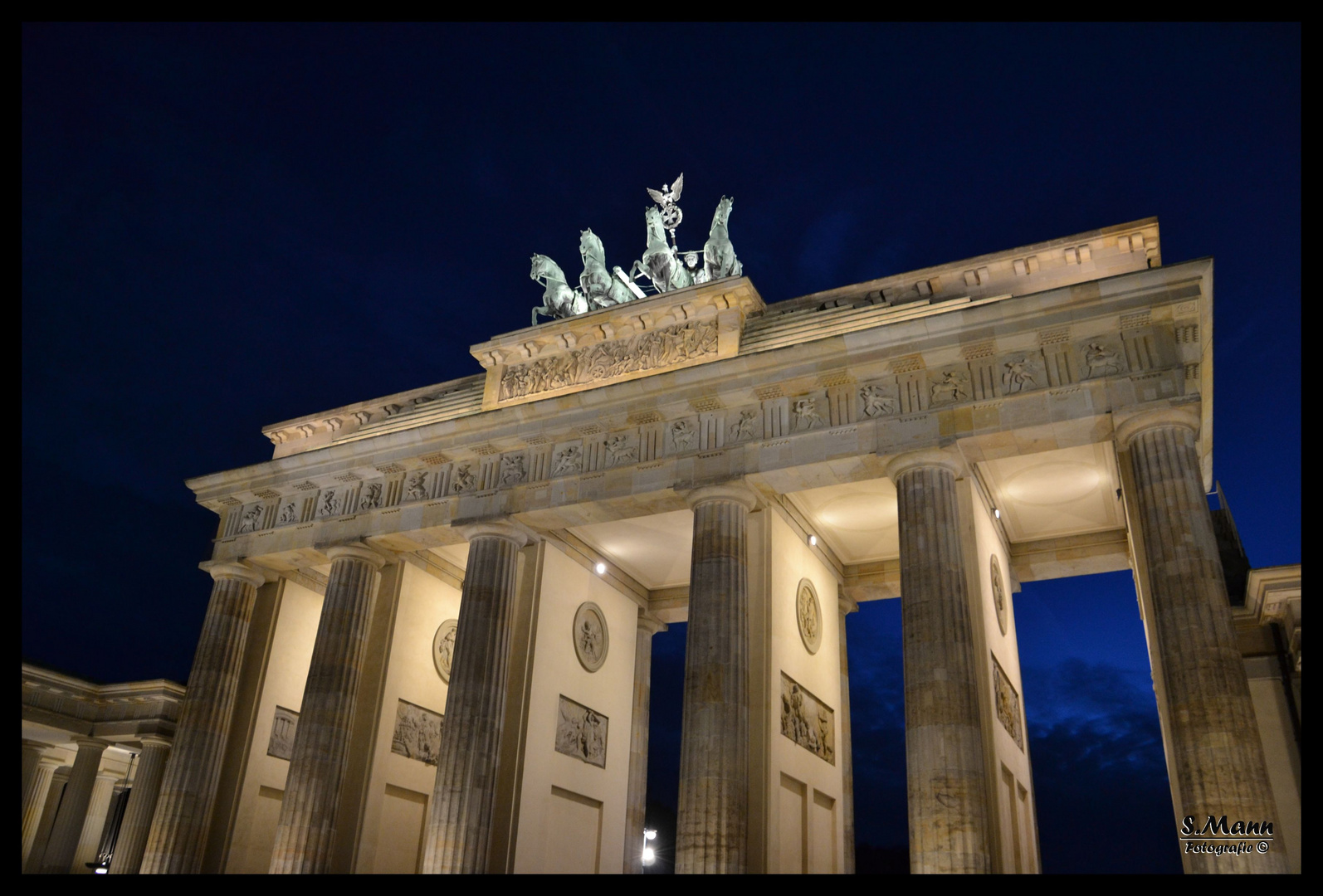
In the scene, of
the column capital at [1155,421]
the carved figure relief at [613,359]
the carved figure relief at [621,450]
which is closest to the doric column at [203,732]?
the carved figure relief at [613,359]

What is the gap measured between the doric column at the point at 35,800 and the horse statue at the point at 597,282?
2878 cm

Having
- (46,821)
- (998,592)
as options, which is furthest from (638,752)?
(46,821)

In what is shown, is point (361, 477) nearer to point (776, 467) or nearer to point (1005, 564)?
point (776, 467)

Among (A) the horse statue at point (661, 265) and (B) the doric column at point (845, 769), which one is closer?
(B) the doric column at point (845, 769)

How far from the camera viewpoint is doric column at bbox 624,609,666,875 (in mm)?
23406

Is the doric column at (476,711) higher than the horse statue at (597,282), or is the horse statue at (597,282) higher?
the horse statue at (597,282)

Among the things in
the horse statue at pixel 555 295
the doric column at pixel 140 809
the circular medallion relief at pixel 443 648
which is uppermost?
the horse statue at pixel 555 295

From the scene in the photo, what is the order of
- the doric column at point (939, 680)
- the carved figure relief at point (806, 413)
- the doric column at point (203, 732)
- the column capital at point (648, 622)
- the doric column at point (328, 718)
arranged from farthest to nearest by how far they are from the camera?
the column capital at point (648, 622), the doric column at point (203, 732), the doric column at point (328, 718), the carved figure relief at point (806, 413), the doric column at point (939, 680)

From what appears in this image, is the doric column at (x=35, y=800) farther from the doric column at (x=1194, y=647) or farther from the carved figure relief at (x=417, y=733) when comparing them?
the doric column at (x=1194, y=647)

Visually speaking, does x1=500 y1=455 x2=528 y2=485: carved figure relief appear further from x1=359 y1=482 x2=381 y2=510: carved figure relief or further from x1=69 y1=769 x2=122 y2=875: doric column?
x1=69 y1=769 x2=122 y2=875: doric column

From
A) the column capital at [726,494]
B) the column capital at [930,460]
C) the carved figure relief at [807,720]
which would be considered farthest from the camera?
the carved figure relief at [807,720]

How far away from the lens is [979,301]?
19.3m

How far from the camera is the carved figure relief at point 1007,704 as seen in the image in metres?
18.1

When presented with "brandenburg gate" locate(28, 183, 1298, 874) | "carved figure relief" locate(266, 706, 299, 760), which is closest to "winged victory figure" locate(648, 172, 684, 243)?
"brandenburg gate" locate(28, 183, 1298, 874)
